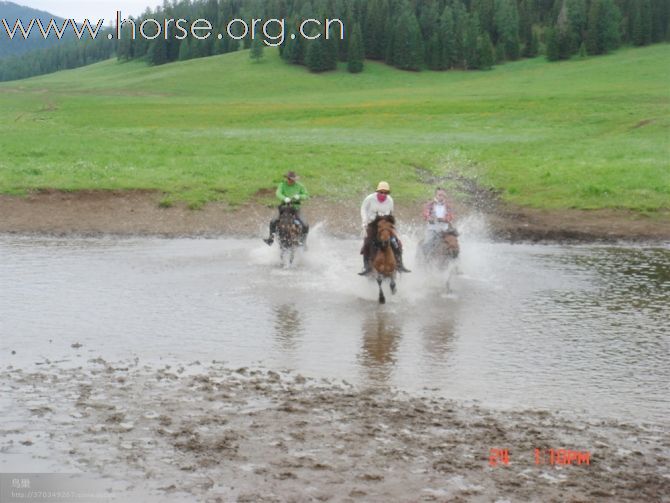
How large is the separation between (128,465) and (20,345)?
5.40 metres

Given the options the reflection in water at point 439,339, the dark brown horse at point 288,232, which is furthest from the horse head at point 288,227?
the reflection in water at point 439,339

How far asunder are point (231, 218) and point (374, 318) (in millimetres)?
12540

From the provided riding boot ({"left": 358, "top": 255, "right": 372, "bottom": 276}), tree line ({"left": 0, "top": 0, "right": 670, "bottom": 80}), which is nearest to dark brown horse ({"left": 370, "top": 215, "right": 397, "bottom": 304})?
riding boot ({"left": 358, "top": 255, "right": 372, "bottom": 276})

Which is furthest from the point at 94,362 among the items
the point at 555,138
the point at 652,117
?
the point at 652,117

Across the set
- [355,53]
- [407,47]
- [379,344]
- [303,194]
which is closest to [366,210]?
[303,194]

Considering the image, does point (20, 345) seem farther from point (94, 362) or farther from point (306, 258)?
point (306, 258)

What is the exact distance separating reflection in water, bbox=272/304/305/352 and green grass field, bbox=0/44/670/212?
504 inches

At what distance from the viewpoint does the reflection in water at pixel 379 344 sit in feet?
39.1

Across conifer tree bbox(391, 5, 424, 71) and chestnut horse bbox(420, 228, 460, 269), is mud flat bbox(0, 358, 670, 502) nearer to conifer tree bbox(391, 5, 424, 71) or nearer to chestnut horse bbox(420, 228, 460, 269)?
chestnut horse bbox(420, 228, 460, 269)

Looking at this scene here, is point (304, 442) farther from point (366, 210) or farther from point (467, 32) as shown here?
point (467, 32)

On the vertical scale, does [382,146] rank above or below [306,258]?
above

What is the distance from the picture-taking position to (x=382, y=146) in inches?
1671

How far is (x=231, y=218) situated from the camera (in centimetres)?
2731
